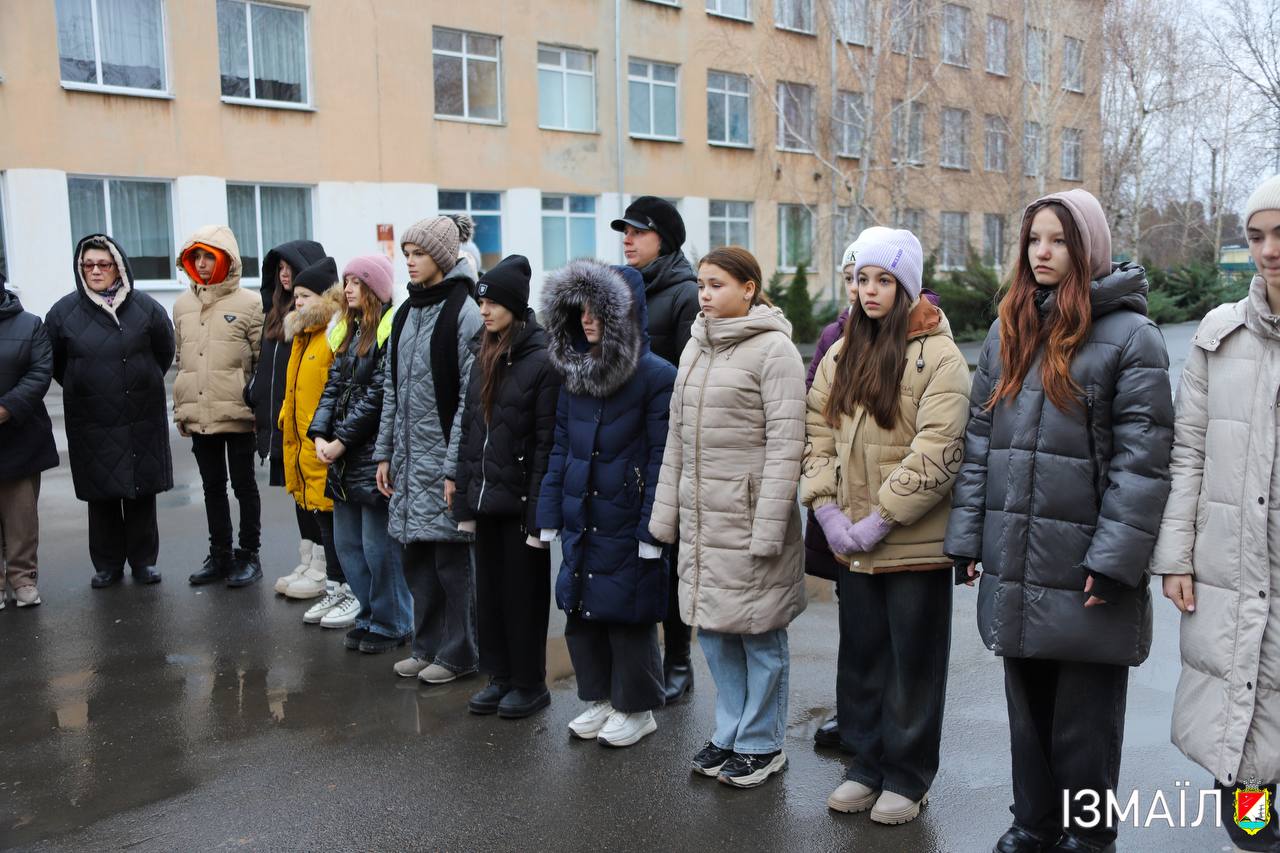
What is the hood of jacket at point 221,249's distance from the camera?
7688 mm

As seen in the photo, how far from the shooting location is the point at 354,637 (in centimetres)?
646

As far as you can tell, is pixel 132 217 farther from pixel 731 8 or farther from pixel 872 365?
pixel 872 365

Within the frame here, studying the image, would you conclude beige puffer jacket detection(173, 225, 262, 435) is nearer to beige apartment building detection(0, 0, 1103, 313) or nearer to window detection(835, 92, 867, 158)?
beige apartment building detection(0, 0, 1103, 313)

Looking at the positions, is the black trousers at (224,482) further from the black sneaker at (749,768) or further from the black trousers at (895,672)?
the black trousers at (895,672)

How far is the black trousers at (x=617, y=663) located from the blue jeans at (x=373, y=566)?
166cm

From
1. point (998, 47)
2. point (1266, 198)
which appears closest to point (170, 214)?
point (1266, 198)

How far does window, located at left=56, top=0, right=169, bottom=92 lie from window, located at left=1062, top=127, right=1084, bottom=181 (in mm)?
24150

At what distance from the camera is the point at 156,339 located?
310 inches

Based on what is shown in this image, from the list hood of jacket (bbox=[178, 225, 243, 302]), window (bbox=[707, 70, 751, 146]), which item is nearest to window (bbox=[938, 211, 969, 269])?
window (bbox=[707, 70, 751, 146])

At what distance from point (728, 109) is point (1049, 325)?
29.3 metres

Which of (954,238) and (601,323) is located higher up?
(954,238)

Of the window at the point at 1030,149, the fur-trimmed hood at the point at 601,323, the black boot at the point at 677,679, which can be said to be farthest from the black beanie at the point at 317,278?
the window at the point at 1030,149

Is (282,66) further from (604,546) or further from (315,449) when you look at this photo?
(604,546)

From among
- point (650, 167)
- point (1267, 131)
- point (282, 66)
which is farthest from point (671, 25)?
point (1267, 131)
